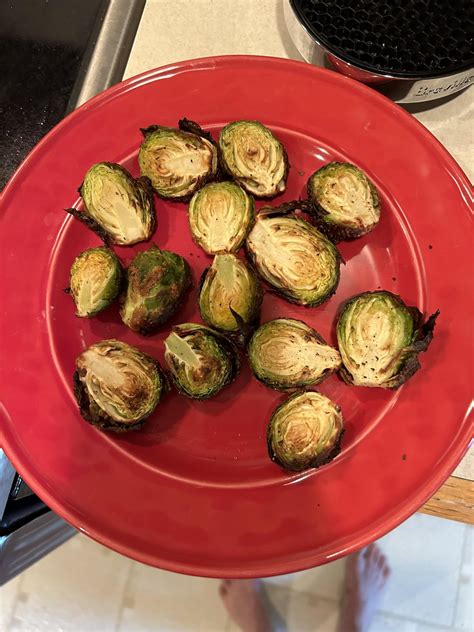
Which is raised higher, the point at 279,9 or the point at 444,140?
the point at 279,9

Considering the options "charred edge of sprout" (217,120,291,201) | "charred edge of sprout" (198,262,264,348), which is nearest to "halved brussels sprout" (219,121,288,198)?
"charred edge of sprout" (217,120,291,201)

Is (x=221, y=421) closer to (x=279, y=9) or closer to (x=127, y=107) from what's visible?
(x=127, y=107)

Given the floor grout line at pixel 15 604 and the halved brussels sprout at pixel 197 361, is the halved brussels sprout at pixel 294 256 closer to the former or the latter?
the halved brussels sprout at pixel 197 361

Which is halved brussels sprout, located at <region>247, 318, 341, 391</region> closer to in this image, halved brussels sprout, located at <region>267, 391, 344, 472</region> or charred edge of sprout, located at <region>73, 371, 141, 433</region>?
halved brussels sprout, located at <region>267, 391, 344, 472</region>

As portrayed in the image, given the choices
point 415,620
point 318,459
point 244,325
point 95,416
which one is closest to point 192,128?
point 244,325

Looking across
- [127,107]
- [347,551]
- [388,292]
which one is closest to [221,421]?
[347,551]

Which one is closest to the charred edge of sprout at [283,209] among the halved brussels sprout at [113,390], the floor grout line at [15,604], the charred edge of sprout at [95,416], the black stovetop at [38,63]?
the halved brussels sprout at [113,390]
